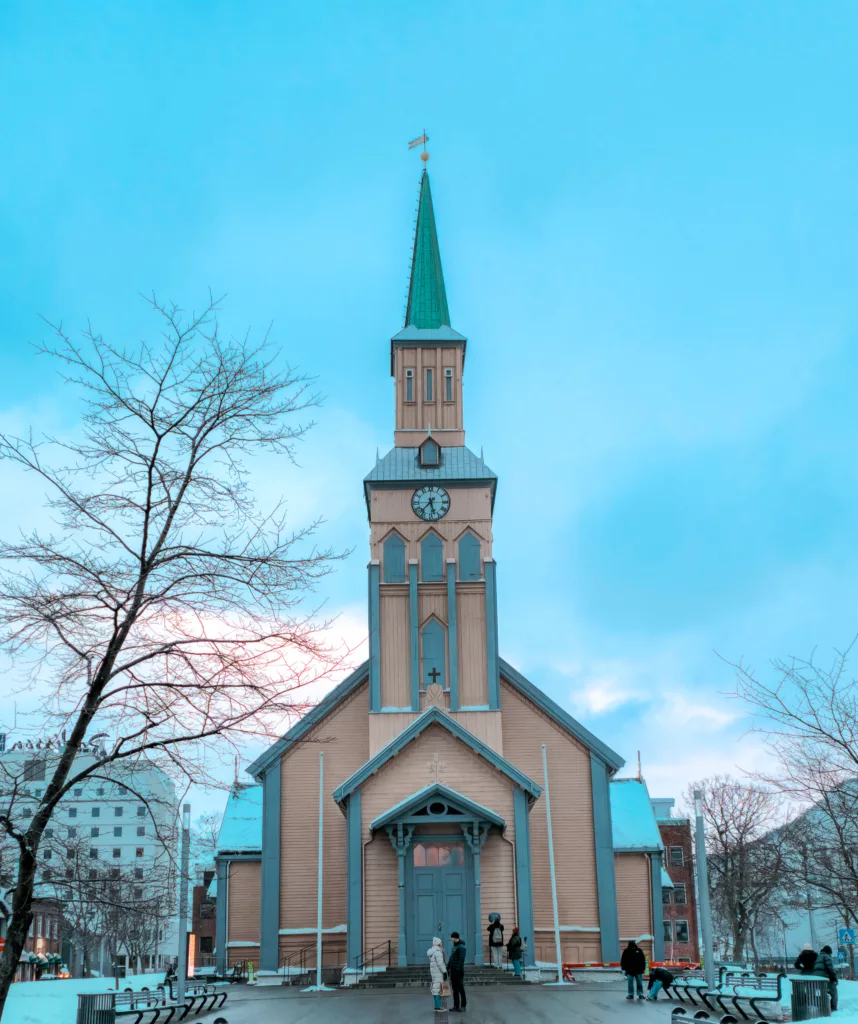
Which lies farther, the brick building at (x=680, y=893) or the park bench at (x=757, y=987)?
the brick building at (x=680, y=893)

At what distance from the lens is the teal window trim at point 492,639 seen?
121ft

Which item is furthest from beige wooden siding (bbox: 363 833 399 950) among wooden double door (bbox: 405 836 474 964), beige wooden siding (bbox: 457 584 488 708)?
beige wooden siding (bbox: 457 584 488 708)

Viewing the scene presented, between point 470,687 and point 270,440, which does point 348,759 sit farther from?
point 270,440

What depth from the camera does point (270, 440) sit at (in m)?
13.8

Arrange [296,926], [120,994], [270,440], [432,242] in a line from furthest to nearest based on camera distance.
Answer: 1. [432,242]
2. [296,926]
3. [120,994]
4. [270,440]

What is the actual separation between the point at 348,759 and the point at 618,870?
9814mm

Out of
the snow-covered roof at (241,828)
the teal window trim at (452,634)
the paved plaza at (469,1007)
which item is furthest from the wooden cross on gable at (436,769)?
the snow-covered roof at (241,828)

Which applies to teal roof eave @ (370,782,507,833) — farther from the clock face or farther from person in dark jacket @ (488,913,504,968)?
the clock face

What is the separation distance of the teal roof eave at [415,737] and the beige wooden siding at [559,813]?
265 cm

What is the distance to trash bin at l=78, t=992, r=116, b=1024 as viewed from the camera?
63.6ft

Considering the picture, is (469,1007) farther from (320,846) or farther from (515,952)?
(320,846)

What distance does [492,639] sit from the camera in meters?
37.6

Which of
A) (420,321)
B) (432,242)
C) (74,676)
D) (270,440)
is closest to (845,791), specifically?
(270,440)

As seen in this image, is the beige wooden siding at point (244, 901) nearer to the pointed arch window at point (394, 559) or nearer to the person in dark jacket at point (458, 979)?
the pointed arch window at point (394, 559)
